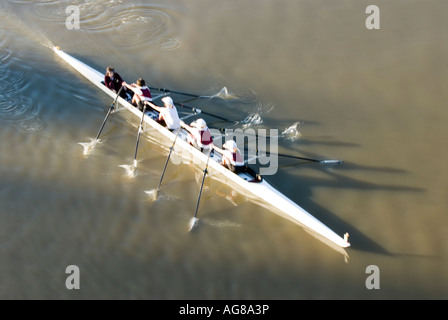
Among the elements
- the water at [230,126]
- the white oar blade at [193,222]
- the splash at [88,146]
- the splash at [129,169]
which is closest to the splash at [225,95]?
the water at [230,126]

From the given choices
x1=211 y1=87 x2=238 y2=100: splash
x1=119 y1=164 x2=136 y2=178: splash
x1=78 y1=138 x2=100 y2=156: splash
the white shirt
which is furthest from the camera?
x1=211 y1=87 x2=238 y2=100: splash

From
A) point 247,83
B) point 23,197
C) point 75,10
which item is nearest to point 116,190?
point 23,197

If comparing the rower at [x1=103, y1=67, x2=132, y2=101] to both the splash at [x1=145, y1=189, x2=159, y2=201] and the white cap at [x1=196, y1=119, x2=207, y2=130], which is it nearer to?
the white cap at [x1=196, y1=119, x2=207, y2=130]

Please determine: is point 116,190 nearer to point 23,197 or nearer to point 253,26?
point 23,197

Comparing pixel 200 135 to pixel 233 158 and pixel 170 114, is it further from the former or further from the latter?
pixel 170 114

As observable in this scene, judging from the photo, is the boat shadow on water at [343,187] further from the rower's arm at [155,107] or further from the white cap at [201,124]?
the rower's arm at [155,107]

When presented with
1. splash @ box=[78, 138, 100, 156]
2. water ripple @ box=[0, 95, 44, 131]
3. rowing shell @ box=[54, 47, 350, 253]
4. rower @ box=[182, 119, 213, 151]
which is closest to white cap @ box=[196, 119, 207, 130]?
rower @ box=[182, 119, 213, 151]
